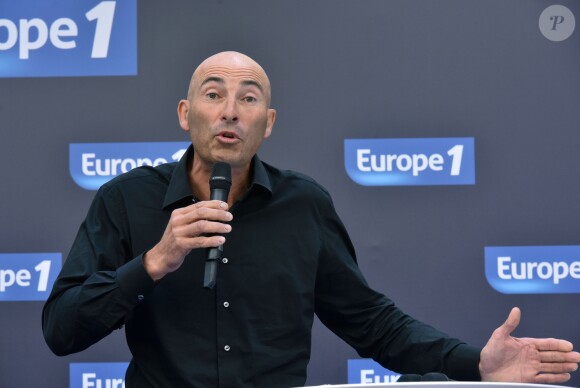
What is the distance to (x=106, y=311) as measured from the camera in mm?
1984

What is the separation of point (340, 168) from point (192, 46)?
2.43 feet

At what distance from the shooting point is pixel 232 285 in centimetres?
224

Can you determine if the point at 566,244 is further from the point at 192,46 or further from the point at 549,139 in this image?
the point at 192,46

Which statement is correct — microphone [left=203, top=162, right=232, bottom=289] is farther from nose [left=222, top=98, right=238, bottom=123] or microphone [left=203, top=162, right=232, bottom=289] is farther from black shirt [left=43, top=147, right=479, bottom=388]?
black shirt [left=43, top=147, right=479, bottom=388]

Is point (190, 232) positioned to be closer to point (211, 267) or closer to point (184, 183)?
point (211, 267)

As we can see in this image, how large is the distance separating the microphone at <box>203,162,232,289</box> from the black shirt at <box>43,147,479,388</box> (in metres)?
0.26

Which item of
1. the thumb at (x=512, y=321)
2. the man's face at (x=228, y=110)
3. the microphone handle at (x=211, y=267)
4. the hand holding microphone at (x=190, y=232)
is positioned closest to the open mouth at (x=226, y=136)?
the man's face at (x=228, y=110)

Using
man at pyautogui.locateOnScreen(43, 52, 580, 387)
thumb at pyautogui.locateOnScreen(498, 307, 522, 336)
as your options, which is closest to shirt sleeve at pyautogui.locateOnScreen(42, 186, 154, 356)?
man at pyautogui.locateOnScreen(43, 52, 580, 387)

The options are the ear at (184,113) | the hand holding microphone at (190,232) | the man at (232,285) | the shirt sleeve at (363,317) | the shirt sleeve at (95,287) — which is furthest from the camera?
the ear at (184,113)

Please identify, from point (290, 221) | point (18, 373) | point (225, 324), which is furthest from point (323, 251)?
point (18, 373)

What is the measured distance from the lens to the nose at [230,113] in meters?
2.18

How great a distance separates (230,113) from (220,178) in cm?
26

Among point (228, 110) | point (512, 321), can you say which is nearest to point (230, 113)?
point (228, 110)

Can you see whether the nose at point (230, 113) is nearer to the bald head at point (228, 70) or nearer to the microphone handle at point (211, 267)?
the bald head at point (228, 70)
